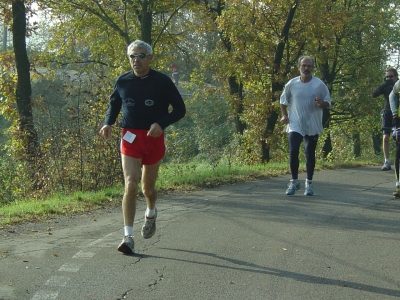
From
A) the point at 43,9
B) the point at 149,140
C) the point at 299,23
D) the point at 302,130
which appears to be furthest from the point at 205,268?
the point at 299,23

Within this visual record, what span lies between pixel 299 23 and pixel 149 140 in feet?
56.3

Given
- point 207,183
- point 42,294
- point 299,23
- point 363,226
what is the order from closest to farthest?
point 42,294
point 363,226
point 207,183
point 299,23

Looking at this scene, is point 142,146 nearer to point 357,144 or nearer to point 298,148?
point 298,148

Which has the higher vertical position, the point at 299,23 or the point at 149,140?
the point at 299,23

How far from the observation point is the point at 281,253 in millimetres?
6477

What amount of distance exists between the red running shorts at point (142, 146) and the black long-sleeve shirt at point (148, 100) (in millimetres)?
69

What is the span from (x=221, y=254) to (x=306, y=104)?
4.31 metres

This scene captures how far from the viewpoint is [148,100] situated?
21.6ft

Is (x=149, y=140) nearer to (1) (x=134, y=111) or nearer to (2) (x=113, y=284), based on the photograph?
(1) (x=134, y=111)

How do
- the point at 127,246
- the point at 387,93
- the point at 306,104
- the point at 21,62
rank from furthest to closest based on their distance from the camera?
the point at 21,62, the point at 387,93, the point at 306,104, the point at 127,246

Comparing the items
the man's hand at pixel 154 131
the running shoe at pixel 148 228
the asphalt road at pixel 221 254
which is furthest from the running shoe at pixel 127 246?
the man's hand at pixel 154 131

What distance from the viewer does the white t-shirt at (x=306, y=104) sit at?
10.1m

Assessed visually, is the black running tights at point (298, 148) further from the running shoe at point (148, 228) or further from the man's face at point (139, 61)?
the man's face at point (139, 61)

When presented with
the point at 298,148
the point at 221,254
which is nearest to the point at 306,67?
the point at 298,148
